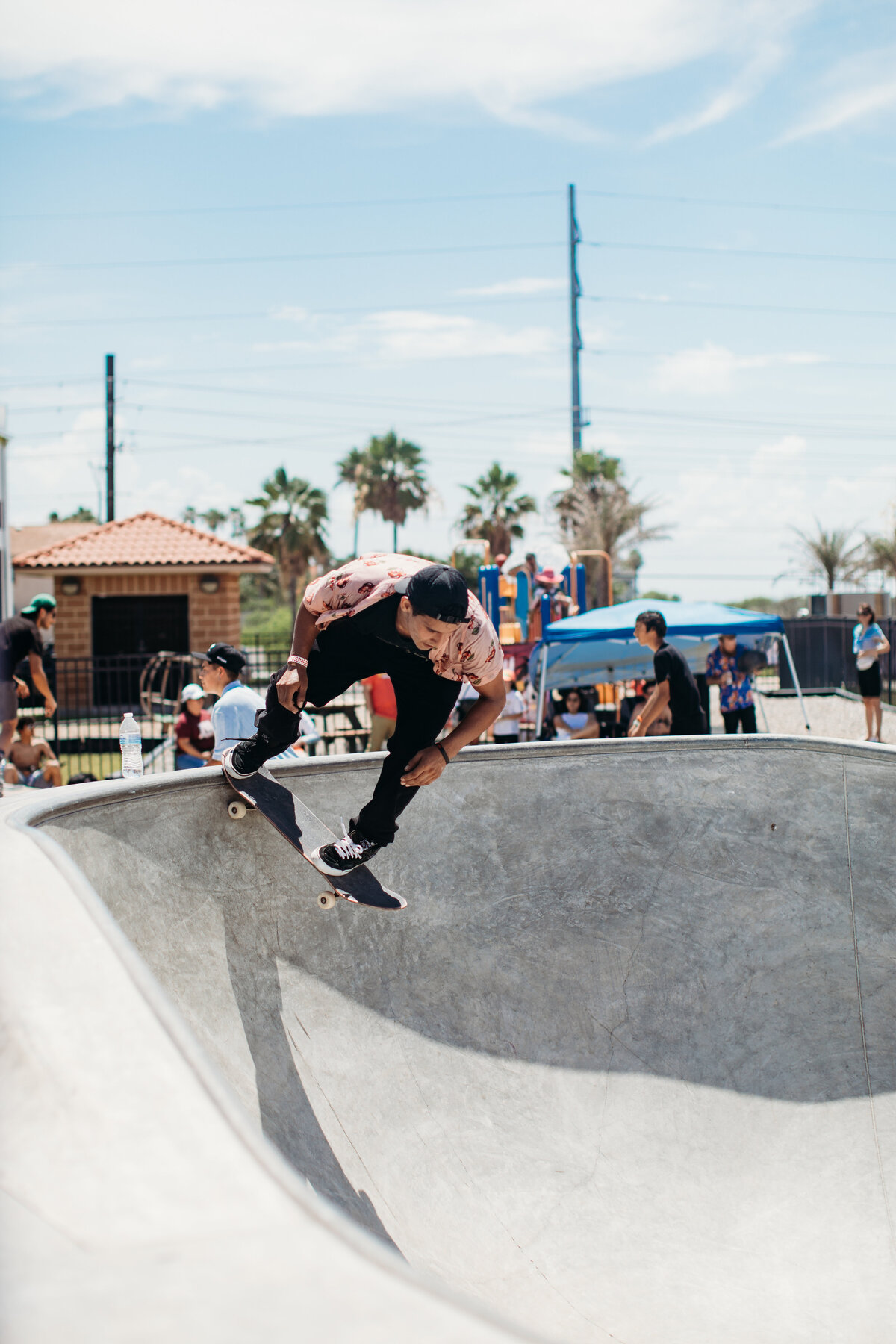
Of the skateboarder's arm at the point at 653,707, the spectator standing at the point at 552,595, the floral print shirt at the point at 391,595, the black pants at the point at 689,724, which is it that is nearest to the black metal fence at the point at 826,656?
the spectator standing at the point at 552,595

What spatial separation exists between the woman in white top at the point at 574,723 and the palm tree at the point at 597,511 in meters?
25.7

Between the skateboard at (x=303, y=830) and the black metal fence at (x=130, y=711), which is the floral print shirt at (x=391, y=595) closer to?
the skateboard at (x=303, y=830)

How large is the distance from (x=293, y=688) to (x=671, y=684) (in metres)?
4.48

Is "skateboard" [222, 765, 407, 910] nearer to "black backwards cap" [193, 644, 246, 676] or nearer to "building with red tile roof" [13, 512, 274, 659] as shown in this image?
"black backwards cap" [193, 644, 246, 676]

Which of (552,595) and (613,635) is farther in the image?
(552,595)

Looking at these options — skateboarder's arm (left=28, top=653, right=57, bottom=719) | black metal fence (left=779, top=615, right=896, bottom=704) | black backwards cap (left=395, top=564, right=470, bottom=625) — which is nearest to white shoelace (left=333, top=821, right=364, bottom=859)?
black backwards cap (left=395, top=564, right=470, bottom=625)

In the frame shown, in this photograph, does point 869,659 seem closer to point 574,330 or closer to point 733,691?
point 733,691

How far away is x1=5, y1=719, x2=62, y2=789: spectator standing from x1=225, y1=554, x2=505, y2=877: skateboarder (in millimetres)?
6030

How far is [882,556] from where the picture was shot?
39.5 metres

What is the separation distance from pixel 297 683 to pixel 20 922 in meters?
2.06

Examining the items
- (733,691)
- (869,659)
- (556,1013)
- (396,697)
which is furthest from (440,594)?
(869,659)

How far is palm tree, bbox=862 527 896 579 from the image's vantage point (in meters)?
38.9

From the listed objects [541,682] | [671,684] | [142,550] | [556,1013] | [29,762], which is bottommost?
[556,1013]

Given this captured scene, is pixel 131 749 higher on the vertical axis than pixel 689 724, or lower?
higher
